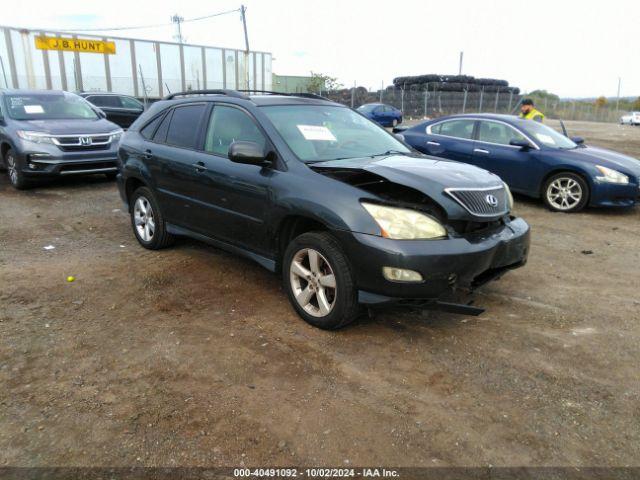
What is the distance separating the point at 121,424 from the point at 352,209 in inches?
74.5

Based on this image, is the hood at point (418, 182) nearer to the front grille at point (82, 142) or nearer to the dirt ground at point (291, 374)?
the dirt ground at point (291, 374)

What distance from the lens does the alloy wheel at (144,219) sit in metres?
5.48

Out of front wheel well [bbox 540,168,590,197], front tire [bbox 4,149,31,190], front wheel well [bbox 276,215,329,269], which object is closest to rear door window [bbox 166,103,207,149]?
front wheel well [bbox 276,215,329,269]

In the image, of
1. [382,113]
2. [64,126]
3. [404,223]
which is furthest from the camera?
[382,113]

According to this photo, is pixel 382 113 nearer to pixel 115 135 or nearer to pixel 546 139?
pixel 546 139

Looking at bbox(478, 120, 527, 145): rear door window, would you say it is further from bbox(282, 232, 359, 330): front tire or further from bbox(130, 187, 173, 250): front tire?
bbox(282, 232, 359, 330): front tire

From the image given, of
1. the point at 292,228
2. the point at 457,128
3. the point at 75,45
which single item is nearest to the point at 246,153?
the point at 292,228

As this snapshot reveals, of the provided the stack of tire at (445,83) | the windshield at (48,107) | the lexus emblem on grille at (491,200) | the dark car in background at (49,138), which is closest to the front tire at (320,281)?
the lexus emblem on grille at (491,200)

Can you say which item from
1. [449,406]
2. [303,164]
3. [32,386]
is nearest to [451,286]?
[449,406]

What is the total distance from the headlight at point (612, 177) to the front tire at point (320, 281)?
5.59 metres

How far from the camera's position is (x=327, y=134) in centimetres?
430

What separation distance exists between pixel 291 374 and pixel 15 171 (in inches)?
312

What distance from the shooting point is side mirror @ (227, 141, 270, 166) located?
3807 mm

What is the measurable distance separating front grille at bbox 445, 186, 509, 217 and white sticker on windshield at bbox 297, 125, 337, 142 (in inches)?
50.3
